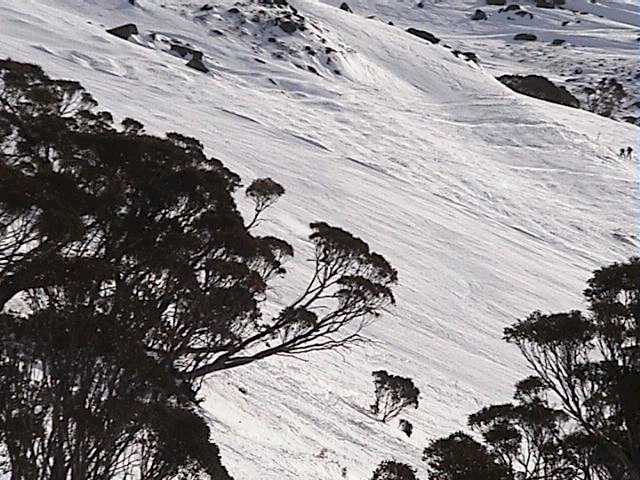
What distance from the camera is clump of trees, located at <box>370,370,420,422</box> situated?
14102 millimetres

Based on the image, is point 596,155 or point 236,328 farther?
point 596,155

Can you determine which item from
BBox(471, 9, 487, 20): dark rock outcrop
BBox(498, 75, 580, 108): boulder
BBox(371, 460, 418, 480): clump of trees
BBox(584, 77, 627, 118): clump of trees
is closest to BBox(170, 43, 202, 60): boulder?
BBox(498, 75, 580, 108): boulder

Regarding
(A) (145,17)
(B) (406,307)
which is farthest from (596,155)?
(A) (145,17)

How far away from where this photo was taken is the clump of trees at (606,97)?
71.2m

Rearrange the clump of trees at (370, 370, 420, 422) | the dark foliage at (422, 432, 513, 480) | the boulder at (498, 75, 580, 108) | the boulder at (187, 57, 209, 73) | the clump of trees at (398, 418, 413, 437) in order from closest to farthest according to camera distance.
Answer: the dark foliage at (422, 432, 513, 480)
the clump of trees at (398, 418, 413, 437)
the clump of trees at (370, 370, 420, 422)
the boulder at (187, 57, 209, 73)
the boulder at (498, 75, 580, 108)

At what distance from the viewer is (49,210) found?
6.89 meters

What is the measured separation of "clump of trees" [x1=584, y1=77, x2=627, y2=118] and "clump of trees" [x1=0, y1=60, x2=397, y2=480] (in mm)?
65489

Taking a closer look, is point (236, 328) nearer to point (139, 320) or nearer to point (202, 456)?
point (139, 320)

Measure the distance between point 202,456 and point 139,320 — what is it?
6.36ft

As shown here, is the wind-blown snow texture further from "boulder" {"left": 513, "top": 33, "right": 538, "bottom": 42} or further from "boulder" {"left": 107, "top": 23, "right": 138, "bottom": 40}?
"boulder" {"left": 513, "top": 33, "right": 538, "bottom": 42}

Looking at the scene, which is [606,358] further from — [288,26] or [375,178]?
[288,26]

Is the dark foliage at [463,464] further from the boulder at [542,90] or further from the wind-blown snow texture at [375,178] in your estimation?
the boulder at [542,90]

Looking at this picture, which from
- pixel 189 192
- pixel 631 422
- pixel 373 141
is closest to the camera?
pixel 631 422

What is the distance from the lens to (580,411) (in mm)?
7035
